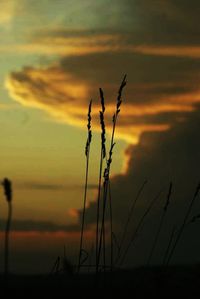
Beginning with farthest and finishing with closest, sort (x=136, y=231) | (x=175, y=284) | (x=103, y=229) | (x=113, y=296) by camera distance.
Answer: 1. (x=136, y=231)
2. (x=103, y=229)
3. (x=175, y=284)
4. (x=113, y=296)

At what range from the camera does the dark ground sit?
304 cm

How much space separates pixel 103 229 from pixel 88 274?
0.32 m

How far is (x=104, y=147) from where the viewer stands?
4023mm

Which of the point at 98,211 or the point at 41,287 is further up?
the point at 98,211

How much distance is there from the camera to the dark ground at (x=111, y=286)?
304 centimetres

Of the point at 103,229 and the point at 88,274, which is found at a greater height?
the point at 103,229

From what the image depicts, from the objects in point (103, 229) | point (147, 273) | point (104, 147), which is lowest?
point (147, 273)

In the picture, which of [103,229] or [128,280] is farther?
[103,229]

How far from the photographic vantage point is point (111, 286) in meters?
3.25

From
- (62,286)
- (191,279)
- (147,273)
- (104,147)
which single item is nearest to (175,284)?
(191,279)

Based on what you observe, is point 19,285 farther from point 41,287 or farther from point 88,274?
point 88,274

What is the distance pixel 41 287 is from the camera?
310 centimetres

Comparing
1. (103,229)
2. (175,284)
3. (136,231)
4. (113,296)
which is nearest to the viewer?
(113,296)

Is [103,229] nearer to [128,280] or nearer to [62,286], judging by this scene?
[128,280]
